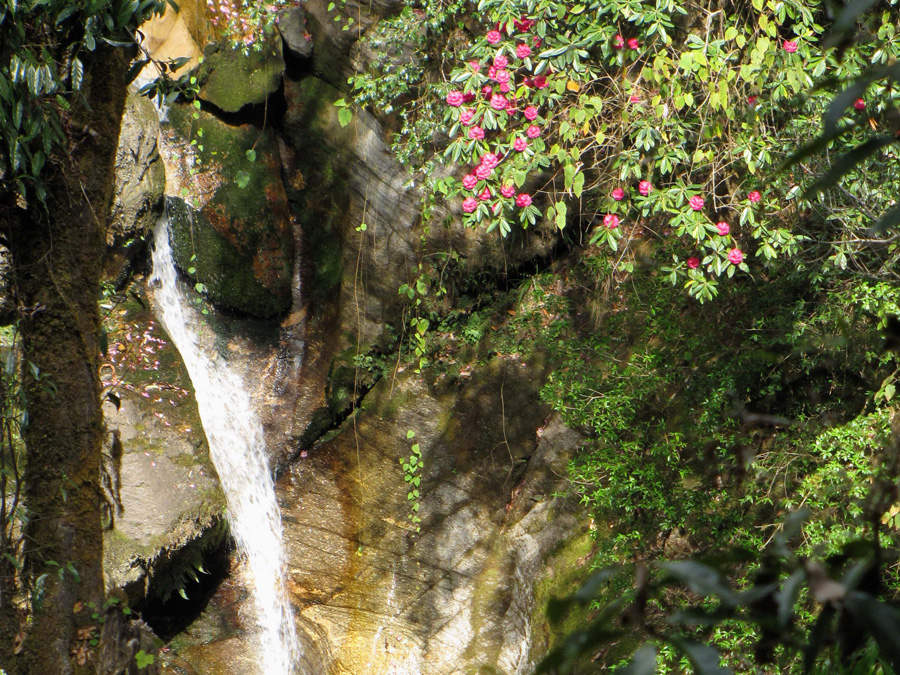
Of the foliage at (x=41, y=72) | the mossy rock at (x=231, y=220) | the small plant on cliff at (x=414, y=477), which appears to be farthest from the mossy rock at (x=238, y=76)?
the foliage at (x=41, y=72)

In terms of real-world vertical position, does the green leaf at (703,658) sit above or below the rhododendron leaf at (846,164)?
below

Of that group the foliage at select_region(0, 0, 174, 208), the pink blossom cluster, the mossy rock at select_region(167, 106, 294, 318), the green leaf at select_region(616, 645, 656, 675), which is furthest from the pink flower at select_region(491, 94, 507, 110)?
the green leaf at select_region(616, 645, 656, 675)

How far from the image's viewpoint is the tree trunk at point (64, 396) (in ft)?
7.99

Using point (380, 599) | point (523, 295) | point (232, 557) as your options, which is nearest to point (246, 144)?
point (523, 295)

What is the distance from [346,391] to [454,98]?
103 inches

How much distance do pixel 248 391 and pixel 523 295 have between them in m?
2.29

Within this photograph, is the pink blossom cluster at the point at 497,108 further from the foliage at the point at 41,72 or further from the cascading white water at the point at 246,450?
the cascading white water at the point at 246,450

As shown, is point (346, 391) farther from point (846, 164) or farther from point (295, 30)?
point (846, 164)

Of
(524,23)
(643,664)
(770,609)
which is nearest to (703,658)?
(643,664)

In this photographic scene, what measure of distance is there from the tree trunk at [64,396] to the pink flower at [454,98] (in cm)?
185

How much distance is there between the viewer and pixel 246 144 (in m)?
5.69

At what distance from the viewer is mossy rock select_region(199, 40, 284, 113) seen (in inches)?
220

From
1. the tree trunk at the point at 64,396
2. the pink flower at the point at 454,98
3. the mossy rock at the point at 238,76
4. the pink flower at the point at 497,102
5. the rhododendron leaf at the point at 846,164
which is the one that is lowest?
the rhododendron leaf at the point at 846,164

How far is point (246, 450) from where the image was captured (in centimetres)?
565
